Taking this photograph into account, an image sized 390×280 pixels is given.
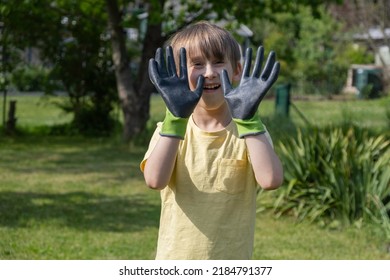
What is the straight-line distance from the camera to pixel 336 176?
299 inches

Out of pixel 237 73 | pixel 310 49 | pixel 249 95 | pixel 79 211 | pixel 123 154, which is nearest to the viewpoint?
pixel 249 95

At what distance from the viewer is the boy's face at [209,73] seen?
2594mm

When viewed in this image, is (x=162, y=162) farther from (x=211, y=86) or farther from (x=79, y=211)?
(x=79, y=211)

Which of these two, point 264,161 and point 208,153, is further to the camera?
point 208,153

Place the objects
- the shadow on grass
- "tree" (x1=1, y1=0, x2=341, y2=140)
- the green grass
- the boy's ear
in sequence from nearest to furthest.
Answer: the boy's ear → the green grass → the shadow on grass → "tree" (x1=1, y1=0, x2=341, y2=140)

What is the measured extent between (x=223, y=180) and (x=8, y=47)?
1421 cm

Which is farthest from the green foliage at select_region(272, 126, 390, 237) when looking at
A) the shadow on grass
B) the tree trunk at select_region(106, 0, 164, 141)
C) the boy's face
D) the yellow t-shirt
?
the tree trunk at select_region(106, 0, 164, 141)

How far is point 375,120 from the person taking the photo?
11.6m

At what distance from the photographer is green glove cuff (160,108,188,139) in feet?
8.30

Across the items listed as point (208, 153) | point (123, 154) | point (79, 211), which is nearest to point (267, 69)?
point (208, 153)

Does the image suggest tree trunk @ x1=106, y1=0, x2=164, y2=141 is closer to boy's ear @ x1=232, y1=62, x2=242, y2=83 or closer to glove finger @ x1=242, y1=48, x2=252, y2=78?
boy's ear @ x1=232, y1=62, x2=242, y2=83

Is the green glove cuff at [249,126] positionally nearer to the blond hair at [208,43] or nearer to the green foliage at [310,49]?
the blond hair at [208,43]

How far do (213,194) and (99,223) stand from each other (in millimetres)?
4886

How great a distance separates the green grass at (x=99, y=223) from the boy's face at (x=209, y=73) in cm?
361
